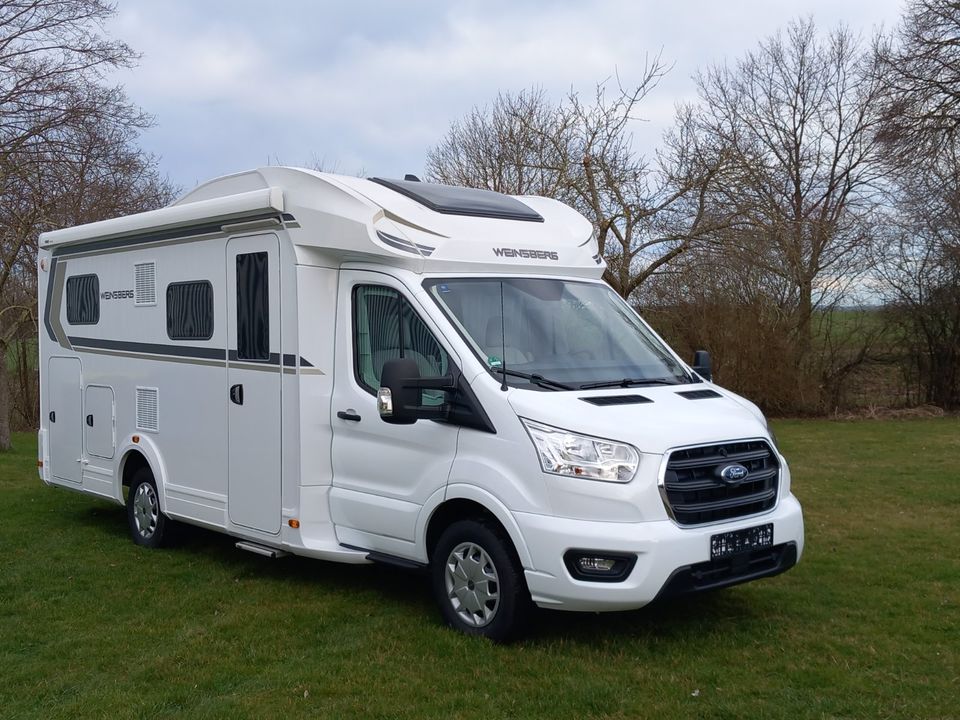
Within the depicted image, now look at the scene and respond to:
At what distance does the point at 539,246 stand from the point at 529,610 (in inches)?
99.5

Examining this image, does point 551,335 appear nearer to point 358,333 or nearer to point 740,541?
point 358,333

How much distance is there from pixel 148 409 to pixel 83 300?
61.6 inches

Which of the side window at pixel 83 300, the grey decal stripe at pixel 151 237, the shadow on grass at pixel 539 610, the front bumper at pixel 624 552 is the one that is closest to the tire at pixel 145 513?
the shadow on grass at pixel 539 610

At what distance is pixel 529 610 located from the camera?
18.5 feet

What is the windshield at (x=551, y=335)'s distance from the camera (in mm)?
6051

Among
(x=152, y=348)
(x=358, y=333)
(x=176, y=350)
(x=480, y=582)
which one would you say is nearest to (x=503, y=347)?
(x=358, y=333)

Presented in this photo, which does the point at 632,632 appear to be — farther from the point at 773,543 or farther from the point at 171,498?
the point at 171,498

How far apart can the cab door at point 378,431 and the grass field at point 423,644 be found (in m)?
0.67

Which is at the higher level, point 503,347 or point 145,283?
point 145,283

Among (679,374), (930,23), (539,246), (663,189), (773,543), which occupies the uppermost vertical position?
(930,23)

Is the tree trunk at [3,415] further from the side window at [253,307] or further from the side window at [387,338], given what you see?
the side window at [387,338]

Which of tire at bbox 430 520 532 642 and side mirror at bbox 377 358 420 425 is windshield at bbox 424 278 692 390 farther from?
tire at bbox 430 520 532 642

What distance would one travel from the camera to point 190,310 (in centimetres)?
785

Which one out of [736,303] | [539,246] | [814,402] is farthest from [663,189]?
[539,246]
